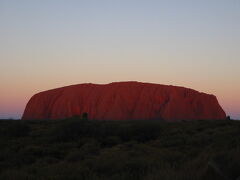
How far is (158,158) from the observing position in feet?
42.0

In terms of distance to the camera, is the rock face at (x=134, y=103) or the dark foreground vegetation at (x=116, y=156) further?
the rock face at (x=134, y=103)

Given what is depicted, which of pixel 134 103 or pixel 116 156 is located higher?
pixel 116 156

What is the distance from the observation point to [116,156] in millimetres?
13508

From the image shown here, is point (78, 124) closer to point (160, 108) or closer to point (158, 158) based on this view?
point (158, 158)

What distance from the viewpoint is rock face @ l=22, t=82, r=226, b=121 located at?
6869 cm

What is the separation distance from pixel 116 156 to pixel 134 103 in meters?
58.4

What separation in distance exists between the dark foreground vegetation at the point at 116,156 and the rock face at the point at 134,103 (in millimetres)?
40769

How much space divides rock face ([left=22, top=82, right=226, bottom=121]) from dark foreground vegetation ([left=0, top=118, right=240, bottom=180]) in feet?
134

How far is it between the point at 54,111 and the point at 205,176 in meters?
69.1

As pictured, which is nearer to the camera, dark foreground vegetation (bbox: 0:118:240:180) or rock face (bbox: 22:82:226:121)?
dark foreground vegetation (bbox: 0:118:240:180)

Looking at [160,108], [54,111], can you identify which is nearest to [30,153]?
[160,108]

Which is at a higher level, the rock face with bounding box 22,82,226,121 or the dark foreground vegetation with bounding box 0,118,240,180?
the dark foreground vegetation with bounding box 0,118,240,180

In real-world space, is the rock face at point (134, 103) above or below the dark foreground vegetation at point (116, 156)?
below

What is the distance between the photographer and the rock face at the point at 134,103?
68.7 meters
